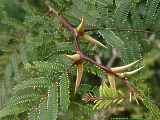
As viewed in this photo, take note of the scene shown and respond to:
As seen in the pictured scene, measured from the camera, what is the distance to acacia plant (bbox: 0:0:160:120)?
147 cm

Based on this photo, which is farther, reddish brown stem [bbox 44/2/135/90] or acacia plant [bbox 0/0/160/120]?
acacia plant [bbox 0/0/160/120]

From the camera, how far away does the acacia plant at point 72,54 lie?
1468 mm

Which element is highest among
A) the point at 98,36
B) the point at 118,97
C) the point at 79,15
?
the point at 79,15

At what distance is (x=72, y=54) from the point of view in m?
1.83

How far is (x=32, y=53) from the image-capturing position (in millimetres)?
Answer: 2062

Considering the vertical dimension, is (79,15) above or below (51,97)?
above

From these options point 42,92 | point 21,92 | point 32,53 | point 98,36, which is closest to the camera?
point 42,92

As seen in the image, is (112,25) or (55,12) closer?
(112,25)

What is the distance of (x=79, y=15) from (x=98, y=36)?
25cm

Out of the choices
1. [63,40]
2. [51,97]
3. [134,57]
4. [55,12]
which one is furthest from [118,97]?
[55,12]

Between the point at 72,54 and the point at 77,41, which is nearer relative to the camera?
the point at 77,41

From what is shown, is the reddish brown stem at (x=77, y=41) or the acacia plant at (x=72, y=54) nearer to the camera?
the reddish brown stem at (x=77, y=41)

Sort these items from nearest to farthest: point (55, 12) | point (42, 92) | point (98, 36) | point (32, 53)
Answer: point (42, 92)
point (98, 36)
point (32, 53)
point (55, 12)

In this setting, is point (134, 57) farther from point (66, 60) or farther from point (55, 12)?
point (55, 12)
